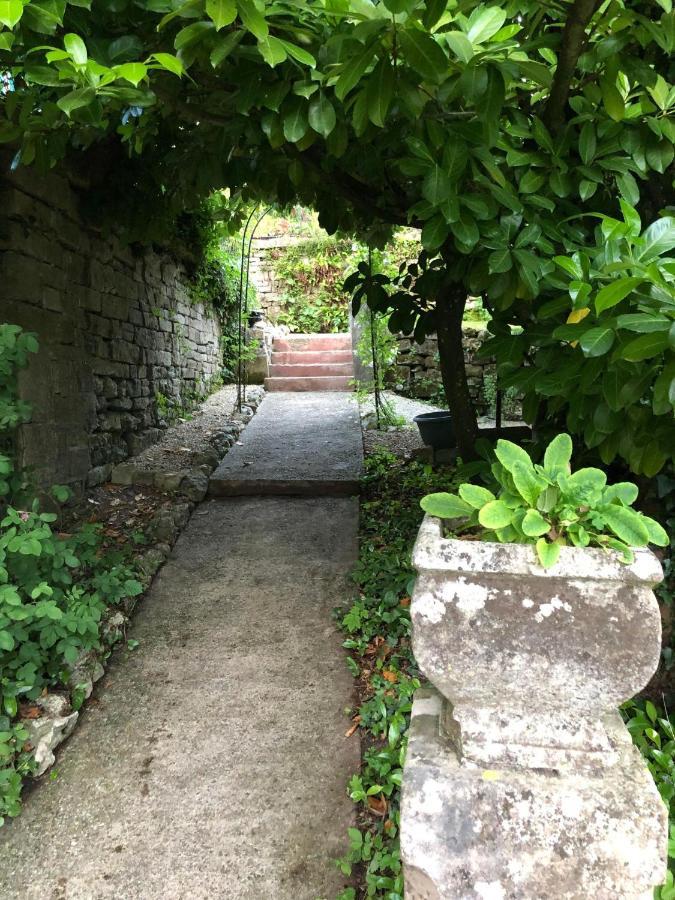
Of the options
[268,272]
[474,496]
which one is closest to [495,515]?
[474,496]

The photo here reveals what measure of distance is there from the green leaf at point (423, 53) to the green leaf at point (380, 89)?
6 cm

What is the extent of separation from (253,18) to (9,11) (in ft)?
1.37

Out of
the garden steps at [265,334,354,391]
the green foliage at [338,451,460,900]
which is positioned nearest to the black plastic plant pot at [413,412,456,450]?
the green foliage at [338,451,460,900]

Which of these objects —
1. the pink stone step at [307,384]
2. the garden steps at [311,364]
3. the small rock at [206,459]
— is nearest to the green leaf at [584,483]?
the small rock at [206,459]

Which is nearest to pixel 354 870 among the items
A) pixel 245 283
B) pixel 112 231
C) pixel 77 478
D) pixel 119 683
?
pixel 119 683

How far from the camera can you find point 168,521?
3.34 m

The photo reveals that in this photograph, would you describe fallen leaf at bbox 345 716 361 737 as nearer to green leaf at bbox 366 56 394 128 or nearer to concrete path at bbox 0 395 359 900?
concrete path at bbox 0 395 359 900

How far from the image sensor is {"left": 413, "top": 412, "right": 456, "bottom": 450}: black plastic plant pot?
4.16 m

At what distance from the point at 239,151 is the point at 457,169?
1.54m

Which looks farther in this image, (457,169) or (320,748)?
(320,748)

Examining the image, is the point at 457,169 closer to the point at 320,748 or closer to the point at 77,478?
the point at 320,748

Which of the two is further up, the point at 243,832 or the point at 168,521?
the point at 168,521

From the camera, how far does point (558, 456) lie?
1.08 meters

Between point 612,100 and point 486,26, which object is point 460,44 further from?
point 612,100
